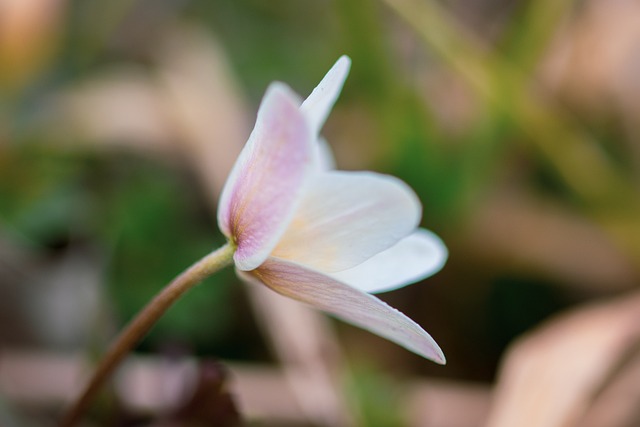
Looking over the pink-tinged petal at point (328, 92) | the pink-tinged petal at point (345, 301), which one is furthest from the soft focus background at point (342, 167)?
the pink-tinged petal at point (328, 92)

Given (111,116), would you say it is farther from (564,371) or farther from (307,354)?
(564,371)

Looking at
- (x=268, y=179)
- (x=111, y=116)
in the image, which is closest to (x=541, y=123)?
(x=111, y=116)

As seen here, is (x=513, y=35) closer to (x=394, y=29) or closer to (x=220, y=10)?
(x=394, y=29)

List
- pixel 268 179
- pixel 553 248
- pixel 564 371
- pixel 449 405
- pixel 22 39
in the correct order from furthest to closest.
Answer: pixel 22 39 < pixel 553 248 < pixel 449 405 < pixel 564 371 < pixel 268 179

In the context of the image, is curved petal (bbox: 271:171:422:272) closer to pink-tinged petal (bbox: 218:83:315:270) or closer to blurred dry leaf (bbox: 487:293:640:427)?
pink-tinged petal (bbox: 218:83:315:270)

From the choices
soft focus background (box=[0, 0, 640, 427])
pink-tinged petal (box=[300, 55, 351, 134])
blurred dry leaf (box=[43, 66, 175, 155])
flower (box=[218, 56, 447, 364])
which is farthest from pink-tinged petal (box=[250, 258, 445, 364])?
blurred dry leaf (box=[43, 66, 175, 155])

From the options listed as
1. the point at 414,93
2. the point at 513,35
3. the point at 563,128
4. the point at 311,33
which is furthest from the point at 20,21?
the point at 563,128

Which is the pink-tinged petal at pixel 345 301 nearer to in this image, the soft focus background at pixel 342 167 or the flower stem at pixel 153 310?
the flower stem at pixel 153 310
